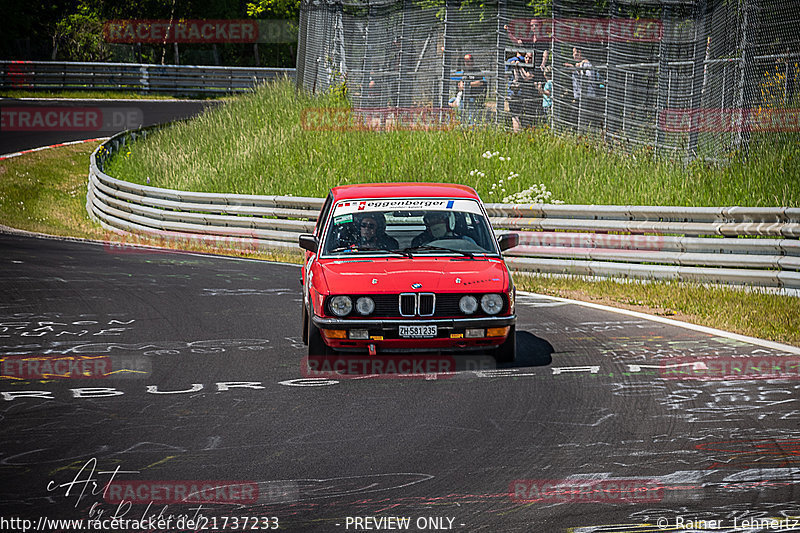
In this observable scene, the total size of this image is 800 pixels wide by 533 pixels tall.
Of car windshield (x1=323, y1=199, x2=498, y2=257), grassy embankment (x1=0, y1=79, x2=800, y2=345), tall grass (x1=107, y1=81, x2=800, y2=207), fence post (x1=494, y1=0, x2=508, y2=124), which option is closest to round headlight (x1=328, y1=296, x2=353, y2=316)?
car windshield (x1=323, y1=199, x2=498, y2=257)

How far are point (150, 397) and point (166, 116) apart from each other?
33657 mm

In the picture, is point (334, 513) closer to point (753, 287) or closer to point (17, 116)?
point (753, 287)

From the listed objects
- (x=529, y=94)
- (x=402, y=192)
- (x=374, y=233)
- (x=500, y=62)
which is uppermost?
(x=500, y=62)

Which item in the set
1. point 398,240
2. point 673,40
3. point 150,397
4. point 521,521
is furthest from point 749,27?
point 521,521

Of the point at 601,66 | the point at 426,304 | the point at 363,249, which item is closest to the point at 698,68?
the point at 601,66

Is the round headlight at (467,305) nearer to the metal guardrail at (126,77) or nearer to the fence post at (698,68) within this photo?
the fence post at (698,68)

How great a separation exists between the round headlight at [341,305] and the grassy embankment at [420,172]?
453 centimetres

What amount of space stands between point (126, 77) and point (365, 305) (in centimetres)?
4213

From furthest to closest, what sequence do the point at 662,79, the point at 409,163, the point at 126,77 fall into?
1. the point at 126,77
2. the point at 409,163
3. the point at 662,79

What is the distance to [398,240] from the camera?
406 inches

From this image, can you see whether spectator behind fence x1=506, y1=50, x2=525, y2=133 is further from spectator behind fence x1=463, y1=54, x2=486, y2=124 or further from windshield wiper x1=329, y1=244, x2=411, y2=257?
windshield wiper x1=329, y1=244, x2=411, y2=257

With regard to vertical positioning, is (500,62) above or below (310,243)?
above

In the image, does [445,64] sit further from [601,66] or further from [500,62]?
[601,66]

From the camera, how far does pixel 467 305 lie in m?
8.66
